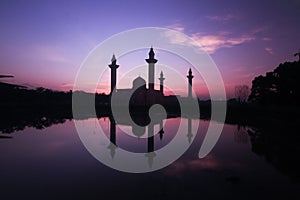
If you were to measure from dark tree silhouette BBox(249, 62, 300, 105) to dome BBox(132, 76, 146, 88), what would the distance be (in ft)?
118

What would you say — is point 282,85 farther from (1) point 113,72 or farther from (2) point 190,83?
(2) point 190,83

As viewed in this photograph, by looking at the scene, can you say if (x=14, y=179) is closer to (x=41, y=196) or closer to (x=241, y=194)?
(x=41, y=196)

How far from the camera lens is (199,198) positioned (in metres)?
7.53

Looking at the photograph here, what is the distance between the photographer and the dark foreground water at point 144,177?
7887 millimetres

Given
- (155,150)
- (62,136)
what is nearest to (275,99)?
(155,150)

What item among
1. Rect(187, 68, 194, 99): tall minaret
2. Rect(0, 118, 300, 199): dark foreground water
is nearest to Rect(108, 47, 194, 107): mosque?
Rect(187, 68, 194, 99): tall minaret

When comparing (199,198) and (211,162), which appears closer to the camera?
(199,198)

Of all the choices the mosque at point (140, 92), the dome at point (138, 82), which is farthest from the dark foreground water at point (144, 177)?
the dome at point (138, 82)

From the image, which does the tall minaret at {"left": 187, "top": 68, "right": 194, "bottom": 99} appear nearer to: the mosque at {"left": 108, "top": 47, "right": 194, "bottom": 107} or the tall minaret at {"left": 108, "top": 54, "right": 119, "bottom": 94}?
the mosque at {"left": 108, "top": 47, "right": 194, "bottom": 107}

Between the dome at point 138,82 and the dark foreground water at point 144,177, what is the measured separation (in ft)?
178

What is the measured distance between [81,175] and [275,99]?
32.5 metres

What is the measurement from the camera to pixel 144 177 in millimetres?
9789

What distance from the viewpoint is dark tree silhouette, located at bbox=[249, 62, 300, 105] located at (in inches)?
1211

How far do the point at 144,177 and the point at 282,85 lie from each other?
3015 centimetres
